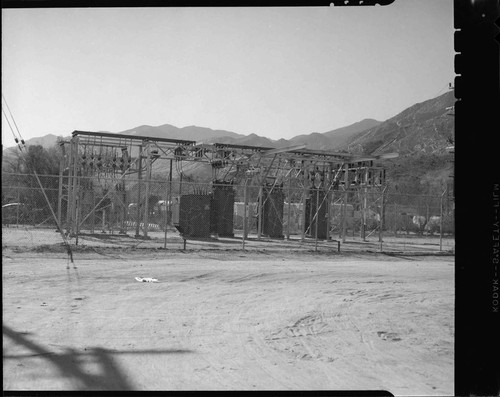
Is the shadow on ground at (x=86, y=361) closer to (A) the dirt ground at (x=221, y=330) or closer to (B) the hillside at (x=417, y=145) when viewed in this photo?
(A) the dirt ground at (x=221, y=330)

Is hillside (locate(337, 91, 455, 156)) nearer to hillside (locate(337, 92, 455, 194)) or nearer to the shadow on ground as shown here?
hillside (locate(337, 92, 455, 194))

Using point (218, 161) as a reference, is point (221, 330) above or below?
below

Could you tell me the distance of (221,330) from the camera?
7633mm

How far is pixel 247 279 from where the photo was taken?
12766 mm

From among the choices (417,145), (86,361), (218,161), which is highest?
(417,145)

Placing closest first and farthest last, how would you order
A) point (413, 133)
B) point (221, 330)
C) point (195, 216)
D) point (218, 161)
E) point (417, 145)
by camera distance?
point (221, 330), point (195, 216), point (218, 161), point (417, 145), point (413, 133)

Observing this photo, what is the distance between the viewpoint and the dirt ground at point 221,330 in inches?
221

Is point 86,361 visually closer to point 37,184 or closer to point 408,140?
point 37,184

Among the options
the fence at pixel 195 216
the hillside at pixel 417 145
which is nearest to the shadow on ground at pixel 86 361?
the fence at pixel 195 216

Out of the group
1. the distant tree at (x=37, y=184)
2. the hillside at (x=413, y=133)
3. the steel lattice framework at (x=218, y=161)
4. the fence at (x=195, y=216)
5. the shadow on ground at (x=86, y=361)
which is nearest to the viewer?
the shadow on ground at (x=86, y=361)

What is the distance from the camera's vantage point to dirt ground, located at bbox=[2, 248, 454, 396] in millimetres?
5609

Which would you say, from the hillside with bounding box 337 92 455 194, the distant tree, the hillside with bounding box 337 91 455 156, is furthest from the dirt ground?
the hillside with bounding box 337 91 455 156

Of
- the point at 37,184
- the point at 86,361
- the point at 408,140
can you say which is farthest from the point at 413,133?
the point at 86,361
